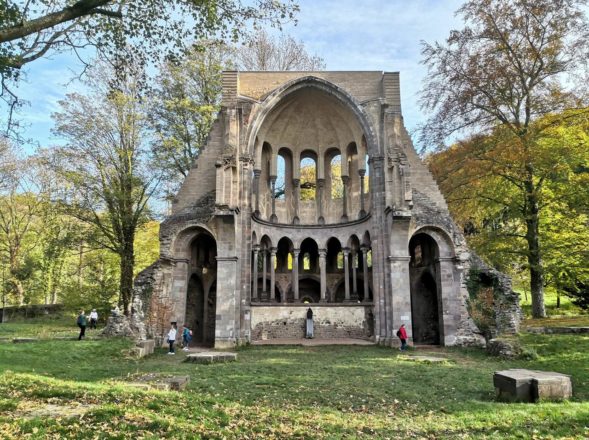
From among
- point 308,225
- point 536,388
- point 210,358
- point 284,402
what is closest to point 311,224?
point 308,225

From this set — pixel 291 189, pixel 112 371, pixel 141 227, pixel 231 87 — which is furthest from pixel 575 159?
pixel 141 227

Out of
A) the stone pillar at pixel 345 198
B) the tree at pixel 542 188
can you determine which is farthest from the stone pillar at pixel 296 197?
the tree at pixel 542 188

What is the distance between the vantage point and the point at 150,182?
89.0 feet

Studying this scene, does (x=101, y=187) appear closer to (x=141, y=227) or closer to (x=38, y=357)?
(x=141, y=227)

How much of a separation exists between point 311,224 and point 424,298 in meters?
7.30

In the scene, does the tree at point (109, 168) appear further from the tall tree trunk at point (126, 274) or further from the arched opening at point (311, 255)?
the arched opening at point (311, 255)

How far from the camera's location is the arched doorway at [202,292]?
2252 cm

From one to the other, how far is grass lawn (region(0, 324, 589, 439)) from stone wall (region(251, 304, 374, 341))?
682 cm

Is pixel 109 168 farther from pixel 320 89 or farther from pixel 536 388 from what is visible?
pixel 536 388

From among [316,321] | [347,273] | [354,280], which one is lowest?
[316,321]

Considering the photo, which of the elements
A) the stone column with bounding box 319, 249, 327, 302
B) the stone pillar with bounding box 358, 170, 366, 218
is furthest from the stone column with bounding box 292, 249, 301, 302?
the stone pillar with bounding box 358, 170, 366, 218

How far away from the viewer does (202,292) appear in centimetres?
2316

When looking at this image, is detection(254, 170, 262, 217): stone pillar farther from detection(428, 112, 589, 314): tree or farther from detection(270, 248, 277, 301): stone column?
detection(428, 112, 589, 314): tree

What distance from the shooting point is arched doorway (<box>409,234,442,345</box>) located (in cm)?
2275
